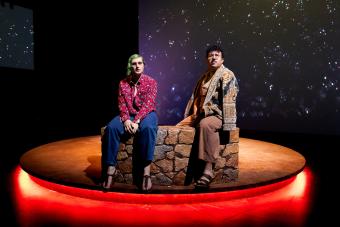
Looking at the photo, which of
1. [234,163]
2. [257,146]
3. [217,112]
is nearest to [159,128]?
[217,112]

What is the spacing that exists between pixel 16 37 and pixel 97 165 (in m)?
3.31

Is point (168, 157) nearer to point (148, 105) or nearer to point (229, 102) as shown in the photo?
point (148, 105)

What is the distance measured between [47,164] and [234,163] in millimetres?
2102

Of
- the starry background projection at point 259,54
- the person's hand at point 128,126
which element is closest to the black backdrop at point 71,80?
the starry background projection at point 259,54

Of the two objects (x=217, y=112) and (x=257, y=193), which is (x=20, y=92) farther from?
(x=257, y=193)

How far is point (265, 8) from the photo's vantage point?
6430 mm

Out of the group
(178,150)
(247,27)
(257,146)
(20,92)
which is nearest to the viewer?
(178,150)

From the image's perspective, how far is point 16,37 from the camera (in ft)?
19.1

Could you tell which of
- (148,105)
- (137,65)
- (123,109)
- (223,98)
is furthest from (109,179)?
(223,98)

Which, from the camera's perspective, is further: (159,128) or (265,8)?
(265,8)

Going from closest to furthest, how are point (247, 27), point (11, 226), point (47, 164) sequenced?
point (11, 226) < point (47, 164) < point (247, 27)

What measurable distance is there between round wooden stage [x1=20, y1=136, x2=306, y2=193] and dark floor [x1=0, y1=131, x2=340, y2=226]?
259 millimetres

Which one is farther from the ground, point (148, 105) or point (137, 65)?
point (137, 65)

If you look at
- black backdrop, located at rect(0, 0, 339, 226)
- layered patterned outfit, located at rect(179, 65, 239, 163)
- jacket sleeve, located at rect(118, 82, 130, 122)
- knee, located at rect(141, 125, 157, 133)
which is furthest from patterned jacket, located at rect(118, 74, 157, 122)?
black backdrop, located at rect(0, 0, 339, 226)
